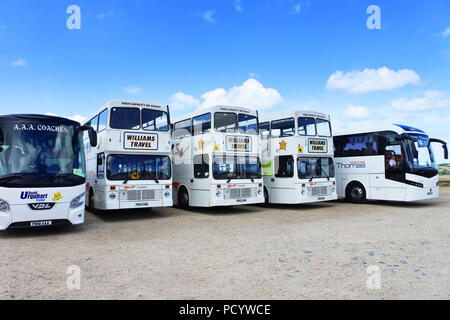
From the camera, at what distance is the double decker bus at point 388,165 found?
44.8 ft

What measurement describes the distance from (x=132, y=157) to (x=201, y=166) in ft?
8.85

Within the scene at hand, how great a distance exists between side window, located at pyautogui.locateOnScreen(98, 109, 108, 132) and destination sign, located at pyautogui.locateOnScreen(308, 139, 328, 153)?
7888 mm

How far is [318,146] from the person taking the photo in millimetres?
14328

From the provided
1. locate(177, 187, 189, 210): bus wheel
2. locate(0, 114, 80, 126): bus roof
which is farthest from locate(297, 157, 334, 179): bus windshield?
locate(0, 114, 80, 126): bus roof

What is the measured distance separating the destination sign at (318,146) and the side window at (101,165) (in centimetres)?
794

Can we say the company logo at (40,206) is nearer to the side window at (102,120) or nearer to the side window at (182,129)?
the side window at (102,120)

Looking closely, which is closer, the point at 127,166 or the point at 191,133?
the point at 127,166

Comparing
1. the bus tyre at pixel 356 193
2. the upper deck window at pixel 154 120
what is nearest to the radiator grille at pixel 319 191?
the bus tyre at pixel 356 193

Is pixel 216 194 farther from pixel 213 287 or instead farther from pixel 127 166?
pixel 213 287

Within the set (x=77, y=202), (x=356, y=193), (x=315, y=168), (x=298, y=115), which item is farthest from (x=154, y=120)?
(x=356, y=193)

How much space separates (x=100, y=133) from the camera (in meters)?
11.7

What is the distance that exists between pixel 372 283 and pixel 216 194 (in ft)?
26.1
